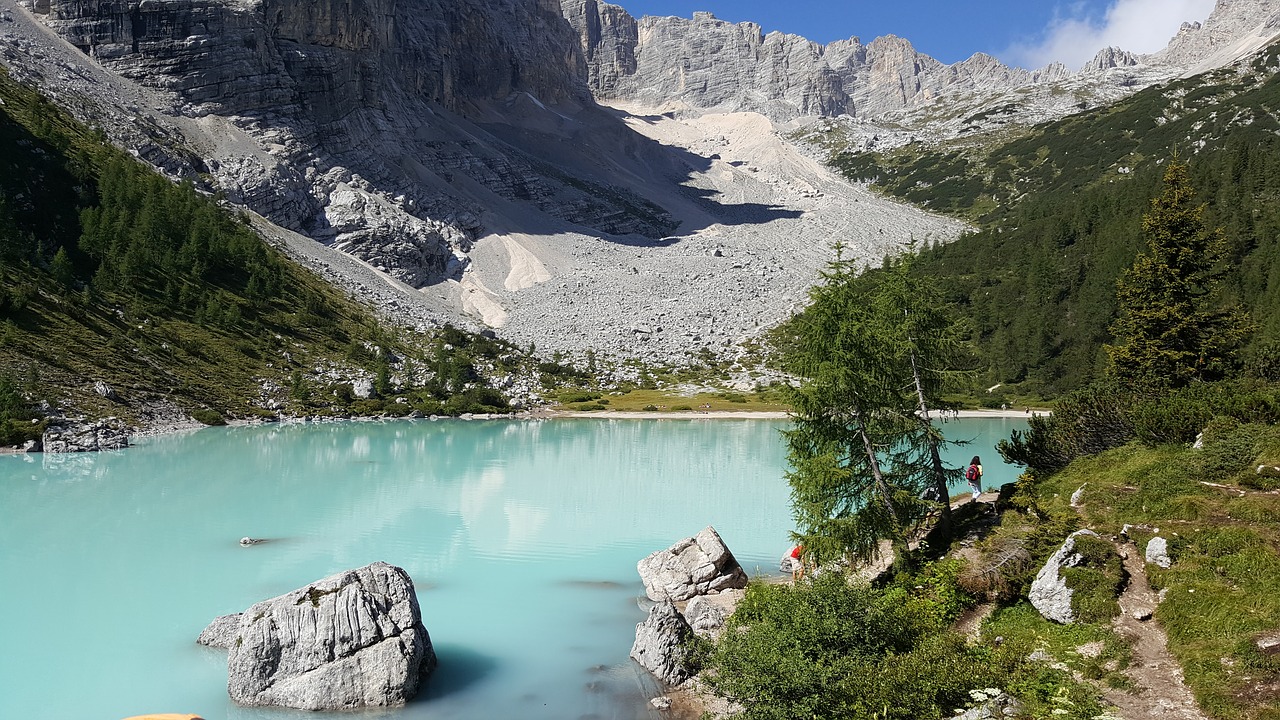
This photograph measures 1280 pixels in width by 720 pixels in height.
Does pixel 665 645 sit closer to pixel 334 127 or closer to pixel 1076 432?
pixel 1076 432

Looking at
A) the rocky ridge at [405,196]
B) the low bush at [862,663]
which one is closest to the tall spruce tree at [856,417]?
the low bush at [862,663]

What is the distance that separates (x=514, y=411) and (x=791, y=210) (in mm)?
113614

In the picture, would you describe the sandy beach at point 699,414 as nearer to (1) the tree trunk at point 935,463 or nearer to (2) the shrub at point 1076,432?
(2) the shrub at point 1076,432

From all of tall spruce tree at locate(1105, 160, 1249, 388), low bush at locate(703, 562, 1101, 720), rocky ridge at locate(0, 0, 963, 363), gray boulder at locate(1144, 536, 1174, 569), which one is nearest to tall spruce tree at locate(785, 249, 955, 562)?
low bush at locate(703, 562, 1101, 720)

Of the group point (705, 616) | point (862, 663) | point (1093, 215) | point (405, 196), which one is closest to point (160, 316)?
point (405, 196)

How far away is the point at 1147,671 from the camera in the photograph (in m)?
10.6

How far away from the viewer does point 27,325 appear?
52.0 metres

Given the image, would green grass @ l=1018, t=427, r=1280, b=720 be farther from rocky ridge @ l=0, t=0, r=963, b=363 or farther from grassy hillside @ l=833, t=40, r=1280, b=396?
rocky ridge @ l=0, t=0, r=963, b=363

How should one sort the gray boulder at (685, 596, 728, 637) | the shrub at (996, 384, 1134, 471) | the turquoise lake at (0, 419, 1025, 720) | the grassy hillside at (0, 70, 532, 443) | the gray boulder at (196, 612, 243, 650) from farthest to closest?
the grassy hillside at (0, 70, 532, 443), the shrub at (996, 384, 1134, 471), the gray boulder at (685, 596, 728, 637), the gray boulder at (196, 612, 243, 650), the turquoise lake at (0, 419, 1025, 720)

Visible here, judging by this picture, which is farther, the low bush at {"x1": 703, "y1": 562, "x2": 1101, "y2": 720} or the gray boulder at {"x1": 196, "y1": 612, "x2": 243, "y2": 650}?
the gray boulder at {"x1": 196, "y1": 612, "x2": 243, "y2": 650}

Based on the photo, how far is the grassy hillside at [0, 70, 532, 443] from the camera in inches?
2057

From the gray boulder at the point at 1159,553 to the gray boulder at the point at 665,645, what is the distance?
8437mm

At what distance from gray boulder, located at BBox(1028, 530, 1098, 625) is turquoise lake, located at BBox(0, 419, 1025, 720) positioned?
23.3ft

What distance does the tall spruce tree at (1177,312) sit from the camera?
24.7 m
